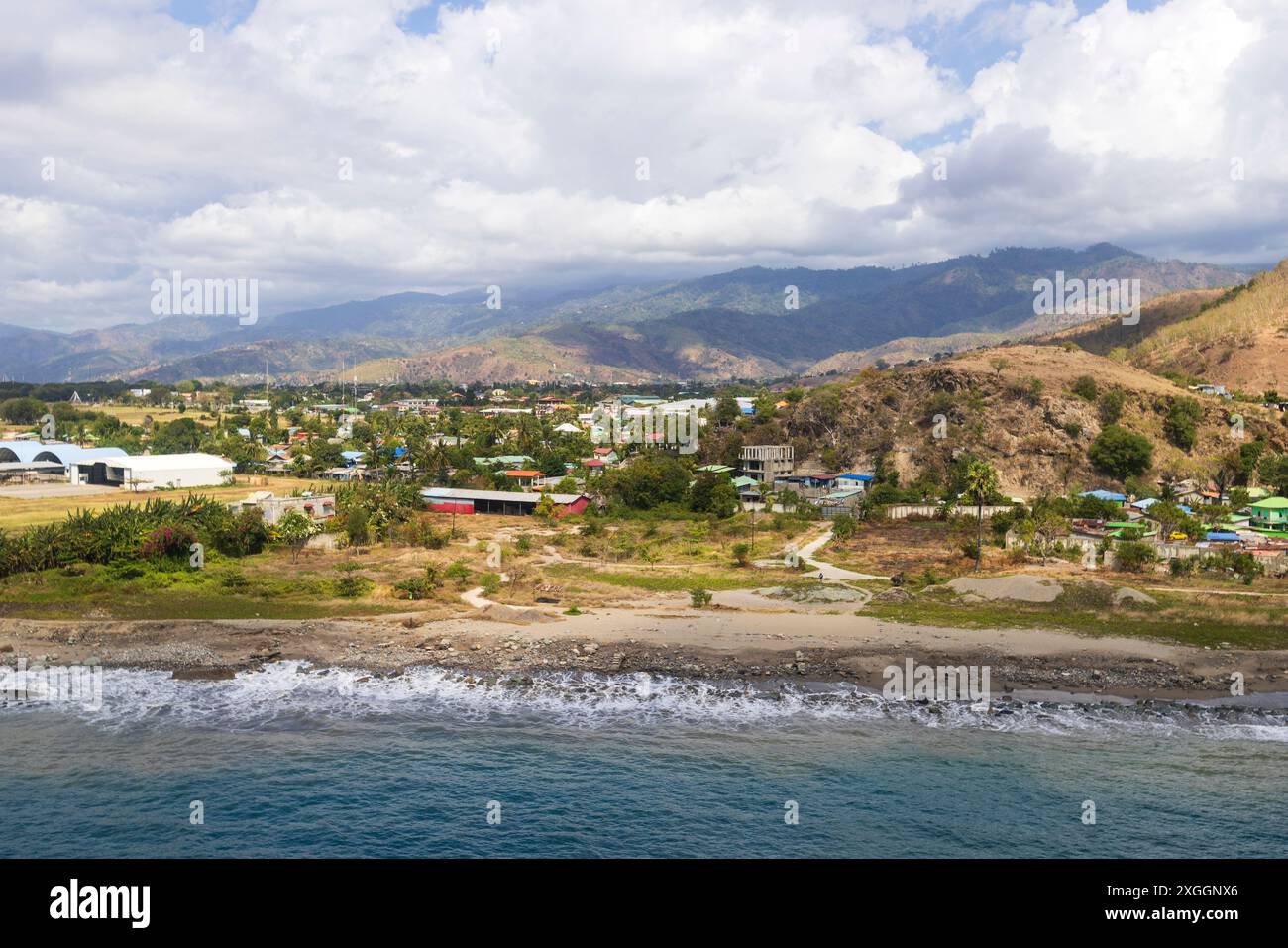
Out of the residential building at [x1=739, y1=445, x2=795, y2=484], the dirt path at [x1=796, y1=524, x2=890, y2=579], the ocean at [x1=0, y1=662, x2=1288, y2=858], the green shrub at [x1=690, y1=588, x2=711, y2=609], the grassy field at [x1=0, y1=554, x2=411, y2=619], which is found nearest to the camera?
the ocean at [x1=0, y1=662, x2=1288, y2=858]

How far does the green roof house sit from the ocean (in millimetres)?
33340

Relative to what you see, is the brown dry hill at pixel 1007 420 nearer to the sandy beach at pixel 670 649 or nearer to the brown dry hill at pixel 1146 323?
the sandy beach at pixel 670 649

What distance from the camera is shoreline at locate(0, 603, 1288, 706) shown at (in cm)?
3388

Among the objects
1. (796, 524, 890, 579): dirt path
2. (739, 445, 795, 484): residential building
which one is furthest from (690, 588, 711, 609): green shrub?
(739, 445, 795, 484): residential building

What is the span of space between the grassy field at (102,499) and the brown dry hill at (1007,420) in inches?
2014

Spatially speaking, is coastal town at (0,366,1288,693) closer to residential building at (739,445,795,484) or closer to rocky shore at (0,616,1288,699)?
rocky shore at (0,616,1288,699)

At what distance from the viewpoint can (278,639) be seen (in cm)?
3872

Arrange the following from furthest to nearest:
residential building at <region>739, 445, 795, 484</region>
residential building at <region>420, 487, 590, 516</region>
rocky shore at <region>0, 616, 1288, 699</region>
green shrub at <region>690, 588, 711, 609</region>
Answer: residential building at <region>739, 445, 795, 484</region>
residential building at <region>420, 487, 590, 516</region>
green shrub at <region>690, 588, 711, 609</region>
rocky shore at <region>0, 616, 1288, 699</region>

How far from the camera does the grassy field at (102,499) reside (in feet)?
217

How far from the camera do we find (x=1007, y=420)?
85875 mm

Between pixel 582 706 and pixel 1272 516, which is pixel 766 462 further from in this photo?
pixel 582 706

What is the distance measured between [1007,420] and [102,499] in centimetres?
8176

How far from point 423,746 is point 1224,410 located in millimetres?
86516

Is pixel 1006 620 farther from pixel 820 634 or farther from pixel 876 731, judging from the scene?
pixel 876 731
